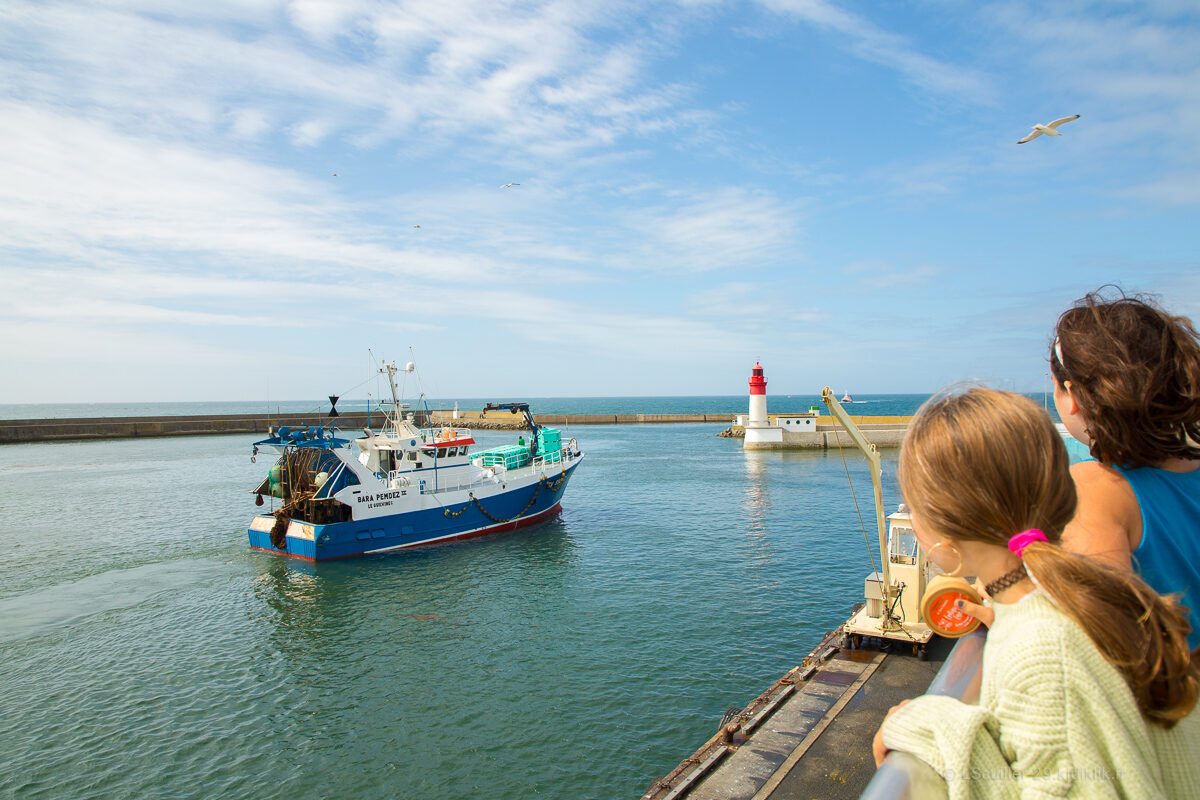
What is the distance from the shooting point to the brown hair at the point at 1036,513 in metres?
1.15

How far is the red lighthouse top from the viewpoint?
52.2 metres

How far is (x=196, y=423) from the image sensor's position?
272ft

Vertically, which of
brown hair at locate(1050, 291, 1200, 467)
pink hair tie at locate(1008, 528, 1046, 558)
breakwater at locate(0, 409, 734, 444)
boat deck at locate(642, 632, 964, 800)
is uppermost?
brown hair at locate(1050, 291, 1200, 467)

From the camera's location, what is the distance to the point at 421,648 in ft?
46.4

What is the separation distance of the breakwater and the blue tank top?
207 feet

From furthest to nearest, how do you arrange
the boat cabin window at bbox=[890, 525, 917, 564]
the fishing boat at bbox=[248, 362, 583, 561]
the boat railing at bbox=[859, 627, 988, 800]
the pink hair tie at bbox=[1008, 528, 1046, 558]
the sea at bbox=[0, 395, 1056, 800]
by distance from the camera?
the fishing boat at bbox=[248, 362, 583, 561] → the boat cabin window at bbox=[890, 525, 917, 564] → the sea at bbox=[0, 395, 1056, 800] → the pink hair tie at bbox=[1008, 528, 1046, 558] → the boat railing at bbox=[859, 627, 988, 800]

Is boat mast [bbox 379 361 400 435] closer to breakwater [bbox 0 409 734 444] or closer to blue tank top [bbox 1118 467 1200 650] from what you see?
blue tank top [bbox 1118 467 1200 650]

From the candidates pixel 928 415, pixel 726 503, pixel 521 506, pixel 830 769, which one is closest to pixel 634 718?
pixel 830 769

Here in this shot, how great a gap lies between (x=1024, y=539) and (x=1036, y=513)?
0.09m

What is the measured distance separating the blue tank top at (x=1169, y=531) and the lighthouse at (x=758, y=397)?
5142cm

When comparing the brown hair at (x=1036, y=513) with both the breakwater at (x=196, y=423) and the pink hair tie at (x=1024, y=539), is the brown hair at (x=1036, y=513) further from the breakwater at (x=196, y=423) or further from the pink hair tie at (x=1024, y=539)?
the breakwater at (x=196, y=423)

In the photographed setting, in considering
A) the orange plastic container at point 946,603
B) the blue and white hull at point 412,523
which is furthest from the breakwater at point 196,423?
the orange plastic container at point 946,603

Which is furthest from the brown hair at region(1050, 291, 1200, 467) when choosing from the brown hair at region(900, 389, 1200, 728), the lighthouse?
the lighthouse

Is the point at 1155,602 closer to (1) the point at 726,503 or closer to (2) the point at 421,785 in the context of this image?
(2) the point at 421,785
